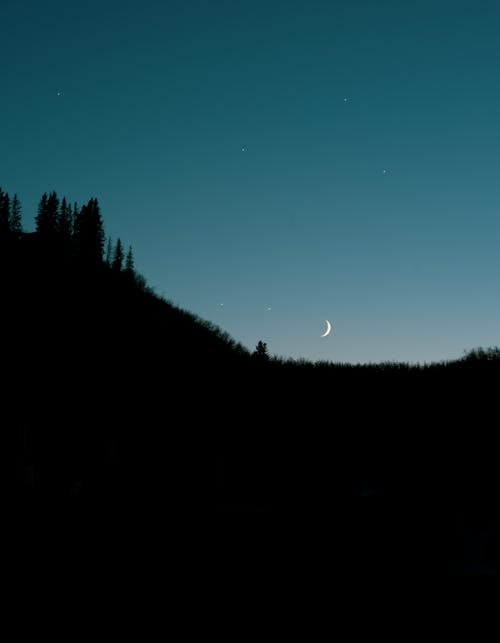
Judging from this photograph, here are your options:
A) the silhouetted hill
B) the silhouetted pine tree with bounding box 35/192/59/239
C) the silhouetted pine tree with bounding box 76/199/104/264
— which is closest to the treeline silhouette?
the silhouetted hill

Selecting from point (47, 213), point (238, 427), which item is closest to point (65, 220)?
Result: point (47, 213)

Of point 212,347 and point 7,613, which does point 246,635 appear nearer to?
point 7,613

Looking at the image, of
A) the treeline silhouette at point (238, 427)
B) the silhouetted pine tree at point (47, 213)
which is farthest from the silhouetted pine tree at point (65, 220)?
the treeline silhouette at point (238, 427)

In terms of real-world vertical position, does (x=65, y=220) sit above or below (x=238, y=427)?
above

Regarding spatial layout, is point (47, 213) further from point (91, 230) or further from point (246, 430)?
point (246, 430)

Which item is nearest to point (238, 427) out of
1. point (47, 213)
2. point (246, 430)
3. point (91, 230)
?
point (246, 430)

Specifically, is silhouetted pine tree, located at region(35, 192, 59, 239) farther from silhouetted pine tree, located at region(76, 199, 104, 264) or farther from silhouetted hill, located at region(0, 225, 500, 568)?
silhouetted hill, located at region(0, 225, 500, 568)

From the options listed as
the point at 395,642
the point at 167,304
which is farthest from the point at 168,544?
the point at 167,304

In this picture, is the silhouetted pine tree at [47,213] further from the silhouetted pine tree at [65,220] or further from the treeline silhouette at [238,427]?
the treeline silhouette at [238,427]

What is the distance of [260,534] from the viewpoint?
12.3m

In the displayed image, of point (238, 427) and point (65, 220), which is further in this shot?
point (65, 220)

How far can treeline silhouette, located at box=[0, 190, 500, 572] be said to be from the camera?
1457 centimetres

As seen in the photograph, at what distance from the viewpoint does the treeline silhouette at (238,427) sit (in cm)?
1457

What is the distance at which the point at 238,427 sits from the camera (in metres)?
18.8
